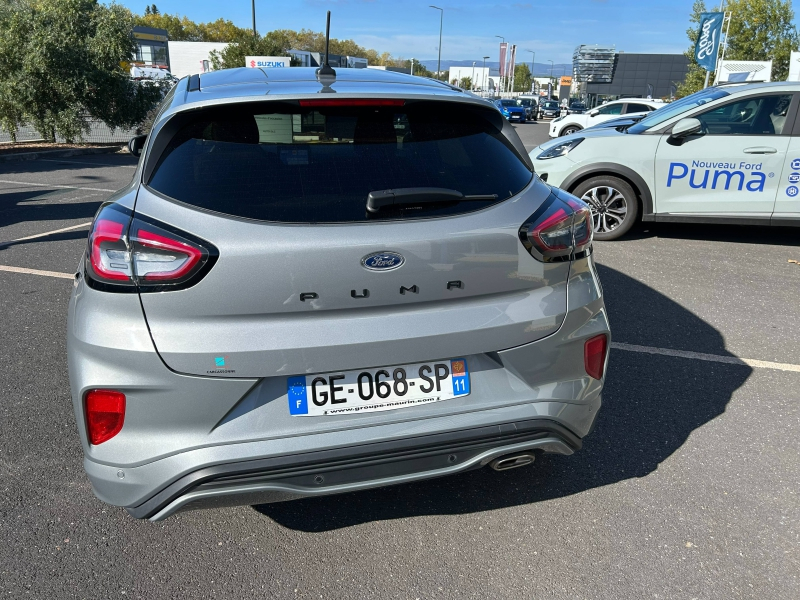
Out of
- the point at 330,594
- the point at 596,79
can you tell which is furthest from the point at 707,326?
the point at 596,79

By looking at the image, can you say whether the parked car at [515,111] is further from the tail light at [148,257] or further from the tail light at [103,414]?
the tail light at [103,414]

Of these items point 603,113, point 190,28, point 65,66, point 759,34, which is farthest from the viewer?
point 190,28

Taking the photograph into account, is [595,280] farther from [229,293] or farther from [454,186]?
[229,293]

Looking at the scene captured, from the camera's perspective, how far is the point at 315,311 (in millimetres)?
2080

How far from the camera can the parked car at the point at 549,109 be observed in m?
54.9

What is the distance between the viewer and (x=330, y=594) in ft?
7.40

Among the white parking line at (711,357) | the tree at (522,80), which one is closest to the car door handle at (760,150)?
the white parking line at (711,357)

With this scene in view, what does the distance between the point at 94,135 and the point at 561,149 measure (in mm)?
16752

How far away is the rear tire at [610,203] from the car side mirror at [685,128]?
70cm

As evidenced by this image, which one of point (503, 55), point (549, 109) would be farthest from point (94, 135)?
point (503, 55)

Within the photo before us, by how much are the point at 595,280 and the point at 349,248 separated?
105cm

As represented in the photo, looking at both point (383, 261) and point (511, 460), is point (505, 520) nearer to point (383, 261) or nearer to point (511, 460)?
point (511, 460)

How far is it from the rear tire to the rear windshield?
514cm

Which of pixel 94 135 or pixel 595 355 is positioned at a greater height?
pixel 595 355
